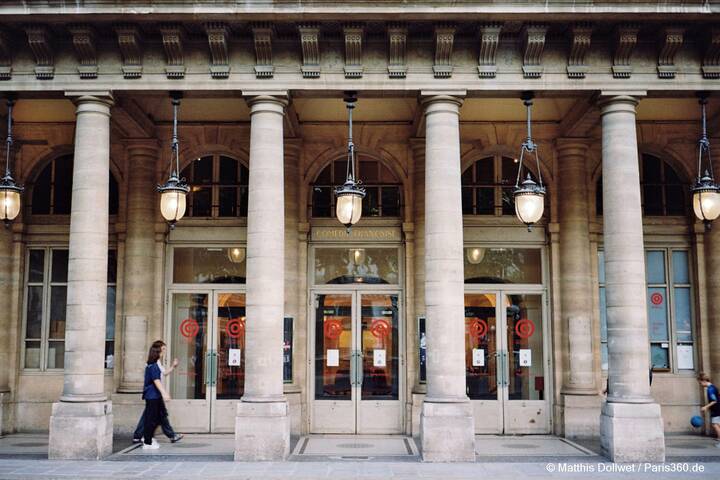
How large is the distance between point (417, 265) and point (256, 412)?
5067mm

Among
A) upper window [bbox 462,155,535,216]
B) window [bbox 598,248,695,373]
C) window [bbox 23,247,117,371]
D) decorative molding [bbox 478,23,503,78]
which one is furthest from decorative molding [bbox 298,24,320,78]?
window [bbox 598,248,695,373]

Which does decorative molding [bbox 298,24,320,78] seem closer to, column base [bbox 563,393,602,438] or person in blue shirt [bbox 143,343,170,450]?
person in blue shirt [bbox 143,343,170,450]

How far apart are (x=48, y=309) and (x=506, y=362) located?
1005 centimetres

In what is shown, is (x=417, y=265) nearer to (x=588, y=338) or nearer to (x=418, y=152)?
(x=418, y=152)

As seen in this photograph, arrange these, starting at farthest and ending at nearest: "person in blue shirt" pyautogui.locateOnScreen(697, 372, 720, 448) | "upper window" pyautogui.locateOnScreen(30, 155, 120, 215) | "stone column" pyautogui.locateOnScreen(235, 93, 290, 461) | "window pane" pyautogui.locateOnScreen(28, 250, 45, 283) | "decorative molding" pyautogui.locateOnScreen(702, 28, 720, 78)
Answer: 1. "upper window" pyautogui.locateOnScreen(30, 155, 120, 215)
2. "window pane" pyautogui.locateOnScreen(28, 250, 45, 283)
3. "person in blue shirt" pyautogui.locateOnScreen(697, 372, 720, 448)
4. "decorative molding" pyautogui.locateOnScreen(702, 28, 720, 78)
5. "stone column" pyautogui.locateOnScreen(235, 93, 290, 461)

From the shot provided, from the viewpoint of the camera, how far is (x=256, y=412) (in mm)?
12047

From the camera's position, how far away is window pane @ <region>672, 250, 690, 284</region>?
52.3 ft

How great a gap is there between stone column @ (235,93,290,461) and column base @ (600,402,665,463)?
17.8 ft

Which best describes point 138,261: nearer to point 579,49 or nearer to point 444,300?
point 444,300

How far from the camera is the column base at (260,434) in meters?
12.0

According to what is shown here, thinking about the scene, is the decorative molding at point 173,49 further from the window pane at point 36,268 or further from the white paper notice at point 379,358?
the white paper notice at point 379,358

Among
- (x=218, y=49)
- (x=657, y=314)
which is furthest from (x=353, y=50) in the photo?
(x=657, y=314)

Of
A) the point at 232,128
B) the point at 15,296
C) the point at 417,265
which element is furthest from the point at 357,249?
the point at 15,296

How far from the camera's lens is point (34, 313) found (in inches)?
630
